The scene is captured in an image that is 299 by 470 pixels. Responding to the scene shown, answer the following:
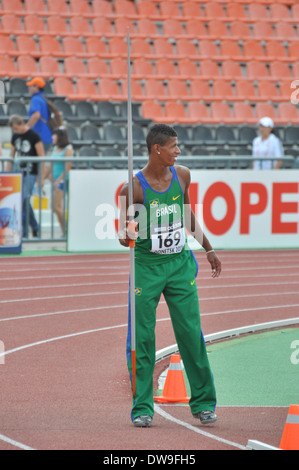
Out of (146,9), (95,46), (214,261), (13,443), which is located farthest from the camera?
(146,9)

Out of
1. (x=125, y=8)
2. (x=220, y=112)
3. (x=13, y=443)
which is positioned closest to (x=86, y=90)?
(x=220, y=112)

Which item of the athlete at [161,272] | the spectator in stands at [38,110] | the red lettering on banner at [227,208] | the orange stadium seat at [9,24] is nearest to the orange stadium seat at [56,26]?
the orange stadium seat at [9,24]

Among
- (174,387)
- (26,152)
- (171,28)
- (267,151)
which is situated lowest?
(174,387)

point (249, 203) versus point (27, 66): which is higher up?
point (27, 66)

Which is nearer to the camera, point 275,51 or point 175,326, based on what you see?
point 175,326

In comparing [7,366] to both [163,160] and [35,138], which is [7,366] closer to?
[163,160]

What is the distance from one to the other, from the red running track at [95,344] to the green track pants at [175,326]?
0.19 metres

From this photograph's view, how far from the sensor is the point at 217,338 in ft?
29.7

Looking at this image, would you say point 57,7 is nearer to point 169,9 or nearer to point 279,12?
point 169,9

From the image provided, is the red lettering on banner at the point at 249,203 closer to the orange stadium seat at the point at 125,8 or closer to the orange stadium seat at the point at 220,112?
the orange stadium seat at the point at 220,112

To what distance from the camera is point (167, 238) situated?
5.82 metres

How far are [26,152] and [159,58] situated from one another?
27.7ft

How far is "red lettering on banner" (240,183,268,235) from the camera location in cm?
1608
